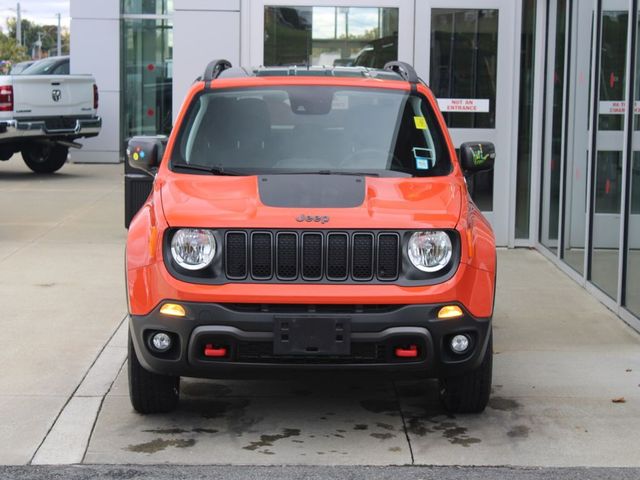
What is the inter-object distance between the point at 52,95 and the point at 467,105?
9.22 meters

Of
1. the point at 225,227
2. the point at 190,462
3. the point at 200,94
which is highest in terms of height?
the point at 200,94

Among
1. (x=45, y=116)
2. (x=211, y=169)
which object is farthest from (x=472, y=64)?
(x=45, y=116)

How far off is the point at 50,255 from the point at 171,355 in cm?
614

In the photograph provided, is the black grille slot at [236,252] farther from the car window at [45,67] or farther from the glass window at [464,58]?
the car window at [45,67]

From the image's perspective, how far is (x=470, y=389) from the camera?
586 cm

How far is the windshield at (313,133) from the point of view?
20.8ft

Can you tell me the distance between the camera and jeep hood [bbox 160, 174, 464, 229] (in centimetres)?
546

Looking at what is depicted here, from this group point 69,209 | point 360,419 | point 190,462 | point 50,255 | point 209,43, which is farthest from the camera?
point 69,209

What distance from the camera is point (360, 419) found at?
5988mm

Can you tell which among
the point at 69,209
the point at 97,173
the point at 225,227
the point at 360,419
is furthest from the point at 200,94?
the point at 97,173

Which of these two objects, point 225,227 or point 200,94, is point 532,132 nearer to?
point 200,94

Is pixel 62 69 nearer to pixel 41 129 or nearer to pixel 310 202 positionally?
pixel 41 129

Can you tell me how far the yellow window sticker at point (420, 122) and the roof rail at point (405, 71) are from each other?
0.96 feet

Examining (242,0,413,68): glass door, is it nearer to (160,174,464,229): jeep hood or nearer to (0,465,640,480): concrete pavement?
(160,174,464,229): jeep hood
